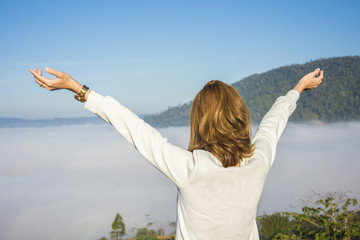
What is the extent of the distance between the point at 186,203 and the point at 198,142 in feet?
0.72

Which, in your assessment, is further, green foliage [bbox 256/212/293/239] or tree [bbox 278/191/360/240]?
green foliage [bbox 256/212/293/239]

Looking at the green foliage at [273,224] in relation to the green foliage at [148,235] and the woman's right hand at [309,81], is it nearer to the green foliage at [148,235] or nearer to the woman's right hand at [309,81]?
the woman's right hand at [309,81]

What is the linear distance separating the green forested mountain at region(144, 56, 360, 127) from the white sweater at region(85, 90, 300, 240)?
108218 millimetres

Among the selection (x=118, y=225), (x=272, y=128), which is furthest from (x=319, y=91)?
(x=272, y=128)

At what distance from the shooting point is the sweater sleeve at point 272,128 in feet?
3.87

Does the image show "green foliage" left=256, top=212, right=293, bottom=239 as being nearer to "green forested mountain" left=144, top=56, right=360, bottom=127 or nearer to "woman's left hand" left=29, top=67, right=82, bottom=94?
"woman's left hand" left=29, top=67, right=82, bottom=94

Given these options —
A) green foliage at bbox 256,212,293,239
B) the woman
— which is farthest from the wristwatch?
green foliage at bbox 256,212,293,239

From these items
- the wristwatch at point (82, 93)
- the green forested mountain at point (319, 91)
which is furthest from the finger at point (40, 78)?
the green forested mountain at point (319, 91)

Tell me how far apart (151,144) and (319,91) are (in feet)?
422

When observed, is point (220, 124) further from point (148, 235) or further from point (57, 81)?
point (148, 235)

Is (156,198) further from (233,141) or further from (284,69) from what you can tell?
(233,141)

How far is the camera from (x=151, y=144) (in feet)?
3.22

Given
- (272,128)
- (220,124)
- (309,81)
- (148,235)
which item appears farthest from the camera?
(148,235)

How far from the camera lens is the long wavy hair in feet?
3.54
